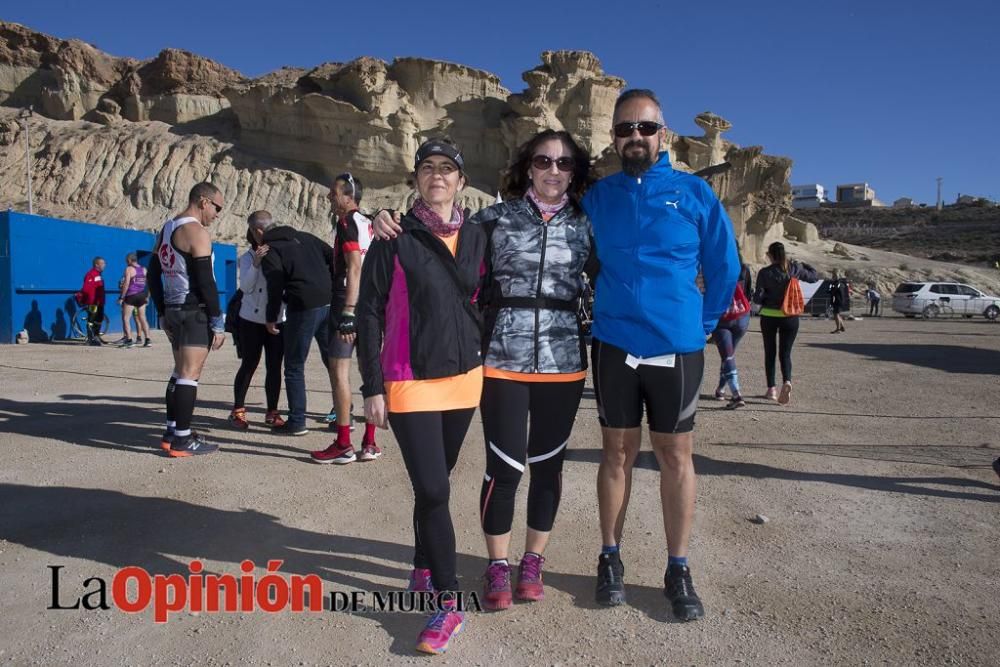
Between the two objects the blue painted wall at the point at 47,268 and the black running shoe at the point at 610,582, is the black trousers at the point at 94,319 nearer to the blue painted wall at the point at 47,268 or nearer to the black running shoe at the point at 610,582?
the blue painted wall at the point at 47,268

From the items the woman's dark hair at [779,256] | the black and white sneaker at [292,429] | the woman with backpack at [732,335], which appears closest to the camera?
the black and white sneaker at [292,429]

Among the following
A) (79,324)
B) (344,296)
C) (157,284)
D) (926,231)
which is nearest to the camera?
(344,296)

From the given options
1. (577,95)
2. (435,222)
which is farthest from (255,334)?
(577,95)

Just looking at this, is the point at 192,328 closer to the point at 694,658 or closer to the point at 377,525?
the point at 377,525

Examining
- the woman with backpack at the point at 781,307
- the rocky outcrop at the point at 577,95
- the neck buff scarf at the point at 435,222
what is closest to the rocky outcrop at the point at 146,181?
the rocky outcrop at the point at 577,95

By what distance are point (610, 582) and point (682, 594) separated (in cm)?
30

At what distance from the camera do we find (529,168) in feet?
9.50

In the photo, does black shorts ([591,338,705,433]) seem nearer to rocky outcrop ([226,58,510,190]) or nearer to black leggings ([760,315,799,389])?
black leggings ([760,315,799,389])

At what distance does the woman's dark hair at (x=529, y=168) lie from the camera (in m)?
2.86

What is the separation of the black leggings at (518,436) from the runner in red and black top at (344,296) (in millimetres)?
1902

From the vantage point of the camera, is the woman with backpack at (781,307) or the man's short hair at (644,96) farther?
the woman with backpack at (781,307)

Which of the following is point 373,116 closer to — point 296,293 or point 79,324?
point 79,324

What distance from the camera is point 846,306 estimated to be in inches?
845

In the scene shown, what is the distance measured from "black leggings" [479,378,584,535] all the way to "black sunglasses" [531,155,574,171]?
3.00ft
